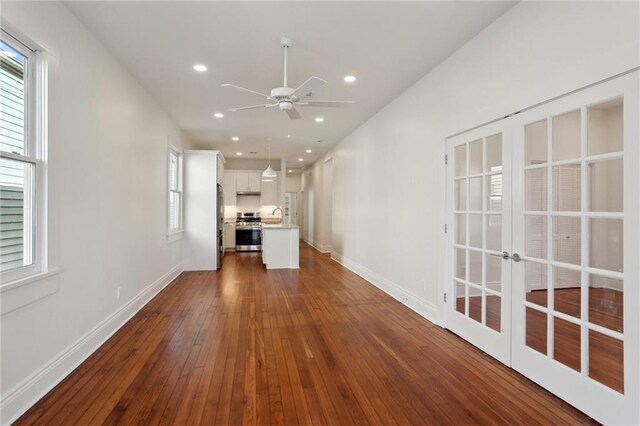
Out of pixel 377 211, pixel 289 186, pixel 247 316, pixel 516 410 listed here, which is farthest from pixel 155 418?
pixel 289 186

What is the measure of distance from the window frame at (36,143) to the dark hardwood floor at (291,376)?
991 millimetres

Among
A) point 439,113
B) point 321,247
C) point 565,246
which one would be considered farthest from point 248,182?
point 565,246

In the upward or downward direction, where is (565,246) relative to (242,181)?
downward

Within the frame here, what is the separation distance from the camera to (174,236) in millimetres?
5820

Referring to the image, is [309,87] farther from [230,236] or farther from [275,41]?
[230,236]

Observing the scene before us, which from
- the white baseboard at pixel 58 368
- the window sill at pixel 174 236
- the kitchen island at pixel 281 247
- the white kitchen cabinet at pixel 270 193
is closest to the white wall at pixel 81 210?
the white baseboard at pixel 58 368

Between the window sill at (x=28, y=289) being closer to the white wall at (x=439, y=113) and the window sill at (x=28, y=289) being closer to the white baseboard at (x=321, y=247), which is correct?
the white wall at (x=439, y=113)

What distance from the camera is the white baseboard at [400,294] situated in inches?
145

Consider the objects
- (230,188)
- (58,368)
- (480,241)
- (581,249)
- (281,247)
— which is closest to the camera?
(581,249)

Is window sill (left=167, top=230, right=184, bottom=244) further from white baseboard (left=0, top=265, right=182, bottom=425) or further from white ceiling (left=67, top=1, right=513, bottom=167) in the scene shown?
white ceiling (left=67, top=1, right=513, bottom=167)

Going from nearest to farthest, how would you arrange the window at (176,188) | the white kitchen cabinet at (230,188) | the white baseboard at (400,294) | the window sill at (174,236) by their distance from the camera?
1. the white baseboard at (400,294)
2. the window sill at (174,236)
3. the window at (176,188)
4. the white kitchen cabinet at (230,188)

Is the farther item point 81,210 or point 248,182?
point 248,182

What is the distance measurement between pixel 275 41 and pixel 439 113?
1900 mm

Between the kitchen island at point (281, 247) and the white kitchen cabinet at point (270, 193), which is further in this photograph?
the white kitchen cabinet at point (270, 193)
